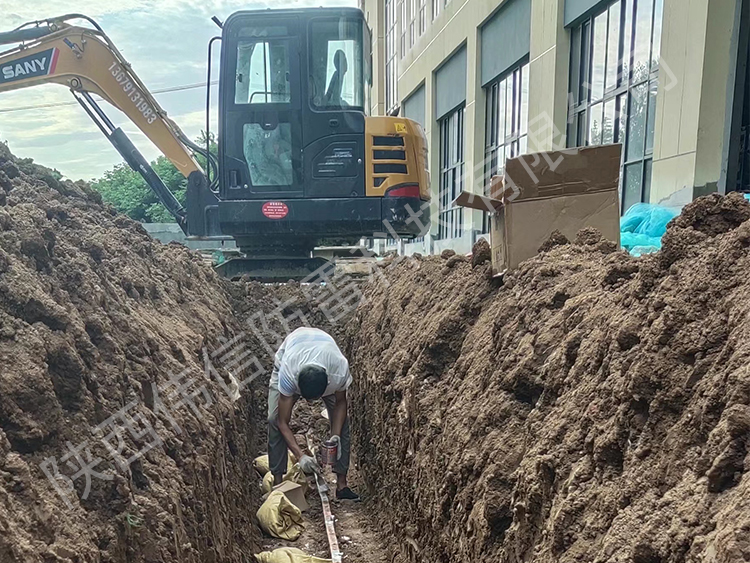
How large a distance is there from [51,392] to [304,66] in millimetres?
6365

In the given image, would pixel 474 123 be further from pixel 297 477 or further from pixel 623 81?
pixel 297 477

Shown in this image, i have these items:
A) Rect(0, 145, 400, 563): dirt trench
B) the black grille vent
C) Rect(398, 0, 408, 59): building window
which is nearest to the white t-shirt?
Rect(0, 145, 400, 563): dirt trench

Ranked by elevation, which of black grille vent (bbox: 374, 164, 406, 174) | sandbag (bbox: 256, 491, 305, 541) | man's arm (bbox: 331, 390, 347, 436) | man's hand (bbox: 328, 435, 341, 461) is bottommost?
sandbag (bbox: 256, 491, 305, 541)

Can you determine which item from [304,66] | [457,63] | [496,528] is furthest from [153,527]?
[457,63]

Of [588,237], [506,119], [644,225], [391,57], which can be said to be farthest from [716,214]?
[391,57]

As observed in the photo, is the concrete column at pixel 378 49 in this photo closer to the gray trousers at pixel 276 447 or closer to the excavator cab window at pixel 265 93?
the excavator cab window at pixel 265 93

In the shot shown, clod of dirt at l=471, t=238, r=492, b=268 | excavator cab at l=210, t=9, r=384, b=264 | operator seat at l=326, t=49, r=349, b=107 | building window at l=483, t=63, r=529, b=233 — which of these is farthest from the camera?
building window at l=483, t=63, r=529, b=233

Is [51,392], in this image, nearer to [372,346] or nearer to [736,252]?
[736,252]

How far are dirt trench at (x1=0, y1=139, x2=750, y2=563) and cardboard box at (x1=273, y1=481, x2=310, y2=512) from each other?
170mm

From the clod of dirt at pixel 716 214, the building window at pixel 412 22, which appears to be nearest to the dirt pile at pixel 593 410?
the clod of dirt at pixel 716 214

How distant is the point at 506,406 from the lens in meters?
2.74

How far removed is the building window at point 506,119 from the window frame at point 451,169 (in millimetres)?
1775

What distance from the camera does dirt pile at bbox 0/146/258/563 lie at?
2248mm

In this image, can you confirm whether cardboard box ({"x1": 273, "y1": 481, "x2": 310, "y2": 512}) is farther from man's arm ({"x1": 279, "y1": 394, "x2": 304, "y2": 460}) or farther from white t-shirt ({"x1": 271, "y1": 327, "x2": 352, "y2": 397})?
white t-shirt ({"x1": 271, "y1": 327, "x2": 352, "y2": 397})
